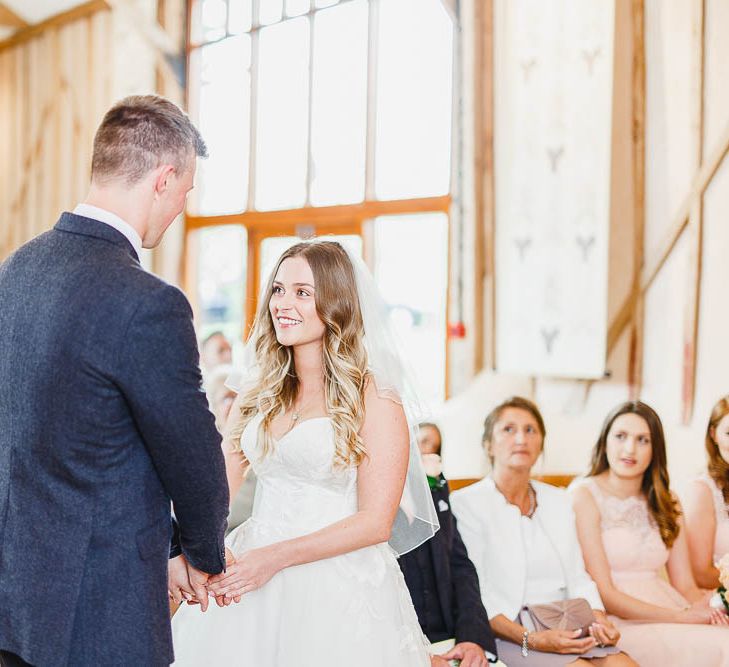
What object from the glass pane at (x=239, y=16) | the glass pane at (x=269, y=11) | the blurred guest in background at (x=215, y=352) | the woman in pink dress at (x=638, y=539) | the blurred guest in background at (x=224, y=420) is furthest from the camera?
the glass pane at (x=239, y=16)

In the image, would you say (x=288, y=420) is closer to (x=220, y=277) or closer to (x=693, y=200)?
(x=693, y=200)

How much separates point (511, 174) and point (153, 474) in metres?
4.20

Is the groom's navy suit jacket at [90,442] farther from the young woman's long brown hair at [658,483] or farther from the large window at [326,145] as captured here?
the large window at [326,145]

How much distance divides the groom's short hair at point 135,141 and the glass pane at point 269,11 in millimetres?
6376

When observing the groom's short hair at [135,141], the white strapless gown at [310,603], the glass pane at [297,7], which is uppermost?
the glass pane at [297,7]

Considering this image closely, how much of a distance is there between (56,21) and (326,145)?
12.8ft

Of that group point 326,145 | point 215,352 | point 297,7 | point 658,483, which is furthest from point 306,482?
point 297,7

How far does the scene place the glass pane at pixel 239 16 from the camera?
25.0 feet

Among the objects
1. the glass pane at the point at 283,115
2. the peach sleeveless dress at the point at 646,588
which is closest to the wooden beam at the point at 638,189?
the peach sleeveless dress at the point at 646,588

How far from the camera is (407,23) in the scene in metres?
6.57

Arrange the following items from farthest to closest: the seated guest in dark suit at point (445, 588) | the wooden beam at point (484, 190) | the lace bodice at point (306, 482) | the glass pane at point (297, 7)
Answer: the glass pane at point (297, 7) → the wooden beam at point (484, 190) → the seated guest in dark suit at point (445, 588) → the lace bodice at point (306, 482)

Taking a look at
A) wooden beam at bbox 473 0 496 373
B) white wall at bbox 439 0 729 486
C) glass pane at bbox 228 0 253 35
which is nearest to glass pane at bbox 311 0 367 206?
glass pane at bbox 228 0 253 35

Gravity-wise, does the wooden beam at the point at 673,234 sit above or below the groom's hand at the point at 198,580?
above

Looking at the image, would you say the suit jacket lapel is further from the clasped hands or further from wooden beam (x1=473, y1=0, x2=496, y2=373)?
wooden beam (x1=473, y1=0, x2=496, y2=373)
